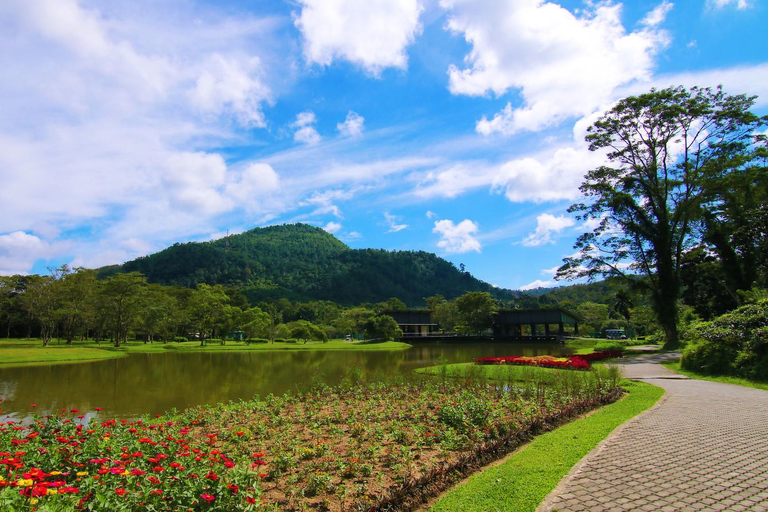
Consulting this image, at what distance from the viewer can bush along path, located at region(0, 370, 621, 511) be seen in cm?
413

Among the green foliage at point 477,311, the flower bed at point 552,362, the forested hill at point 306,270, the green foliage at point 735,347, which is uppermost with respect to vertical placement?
the forested hill at point 306,270

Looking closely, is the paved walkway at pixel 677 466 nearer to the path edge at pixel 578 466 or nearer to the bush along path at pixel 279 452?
the path edge at pixel 578 466

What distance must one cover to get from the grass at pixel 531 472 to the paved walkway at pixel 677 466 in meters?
0.18

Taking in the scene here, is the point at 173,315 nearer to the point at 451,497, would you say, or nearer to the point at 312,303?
the point at 312,303

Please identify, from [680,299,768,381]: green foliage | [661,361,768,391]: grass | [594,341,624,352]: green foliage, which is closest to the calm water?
[661,361,768,391]: grass

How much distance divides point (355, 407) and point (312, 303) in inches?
3441

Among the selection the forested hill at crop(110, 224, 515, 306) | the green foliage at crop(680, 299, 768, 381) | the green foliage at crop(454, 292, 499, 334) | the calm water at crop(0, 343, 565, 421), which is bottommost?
the calm water at crop(0, 343, 565, 421)

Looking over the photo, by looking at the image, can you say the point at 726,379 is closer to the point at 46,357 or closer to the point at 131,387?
the point at 131,387

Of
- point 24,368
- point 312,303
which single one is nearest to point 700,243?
point 24,368

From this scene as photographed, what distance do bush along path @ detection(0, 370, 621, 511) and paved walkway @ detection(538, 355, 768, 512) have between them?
4.88 feet

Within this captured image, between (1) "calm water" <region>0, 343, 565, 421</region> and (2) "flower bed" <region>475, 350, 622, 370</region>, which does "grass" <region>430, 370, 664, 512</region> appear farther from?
(1) "calm water" <region>0, 343, 565, 421</region>

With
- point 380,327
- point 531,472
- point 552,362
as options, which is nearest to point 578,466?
point 531,472

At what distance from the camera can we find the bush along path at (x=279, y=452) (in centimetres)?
413

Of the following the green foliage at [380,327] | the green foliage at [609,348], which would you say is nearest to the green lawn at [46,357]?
the green foliage at [380,327]
